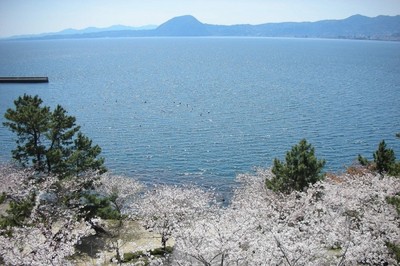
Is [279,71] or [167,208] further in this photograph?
[279,71]

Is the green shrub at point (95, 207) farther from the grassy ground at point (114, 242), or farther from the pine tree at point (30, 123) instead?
the pine tree at point (30, 123)

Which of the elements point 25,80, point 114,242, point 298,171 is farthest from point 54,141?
point 25,80

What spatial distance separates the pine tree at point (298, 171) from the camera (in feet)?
83.6

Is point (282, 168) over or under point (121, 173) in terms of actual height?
over

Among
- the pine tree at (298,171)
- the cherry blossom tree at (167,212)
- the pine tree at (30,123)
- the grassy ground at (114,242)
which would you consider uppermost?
the pine tree at (30,123)

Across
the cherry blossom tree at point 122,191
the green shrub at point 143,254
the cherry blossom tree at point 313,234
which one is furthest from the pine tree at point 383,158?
the cherry blossom tree at point 122,191

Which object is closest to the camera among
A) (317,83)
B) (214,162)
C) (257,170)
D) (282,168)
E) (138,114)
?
(282,168)

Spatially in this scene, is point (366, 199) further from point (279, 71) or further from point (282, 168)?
point (279, 71)

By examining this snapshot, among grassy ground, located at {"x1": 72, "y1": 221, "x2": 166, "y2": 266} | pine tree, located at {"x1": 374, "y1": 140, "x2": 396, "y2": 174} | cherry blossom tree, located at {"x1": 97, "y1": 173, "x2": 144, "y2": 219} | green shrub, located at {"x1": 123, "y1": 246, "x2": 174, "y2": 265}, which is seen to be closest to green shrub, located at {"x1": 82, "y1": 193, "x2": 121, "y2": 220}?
grassy ground, located at {"x1": 72, "y1": 221, "x2": 166, "y2": 266}

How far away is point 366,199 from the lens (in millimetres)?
21000

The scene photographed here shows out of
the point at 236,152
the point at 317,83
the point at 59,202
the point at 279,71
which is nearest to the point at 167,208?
the point at 59,202

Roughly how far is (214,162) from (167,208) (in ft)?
65.6

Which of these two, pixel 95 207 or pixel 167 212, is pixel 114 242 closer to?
pixel 95 207

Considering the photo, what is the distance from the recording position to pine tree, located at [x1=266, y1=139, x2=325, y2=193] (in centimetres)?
2547
